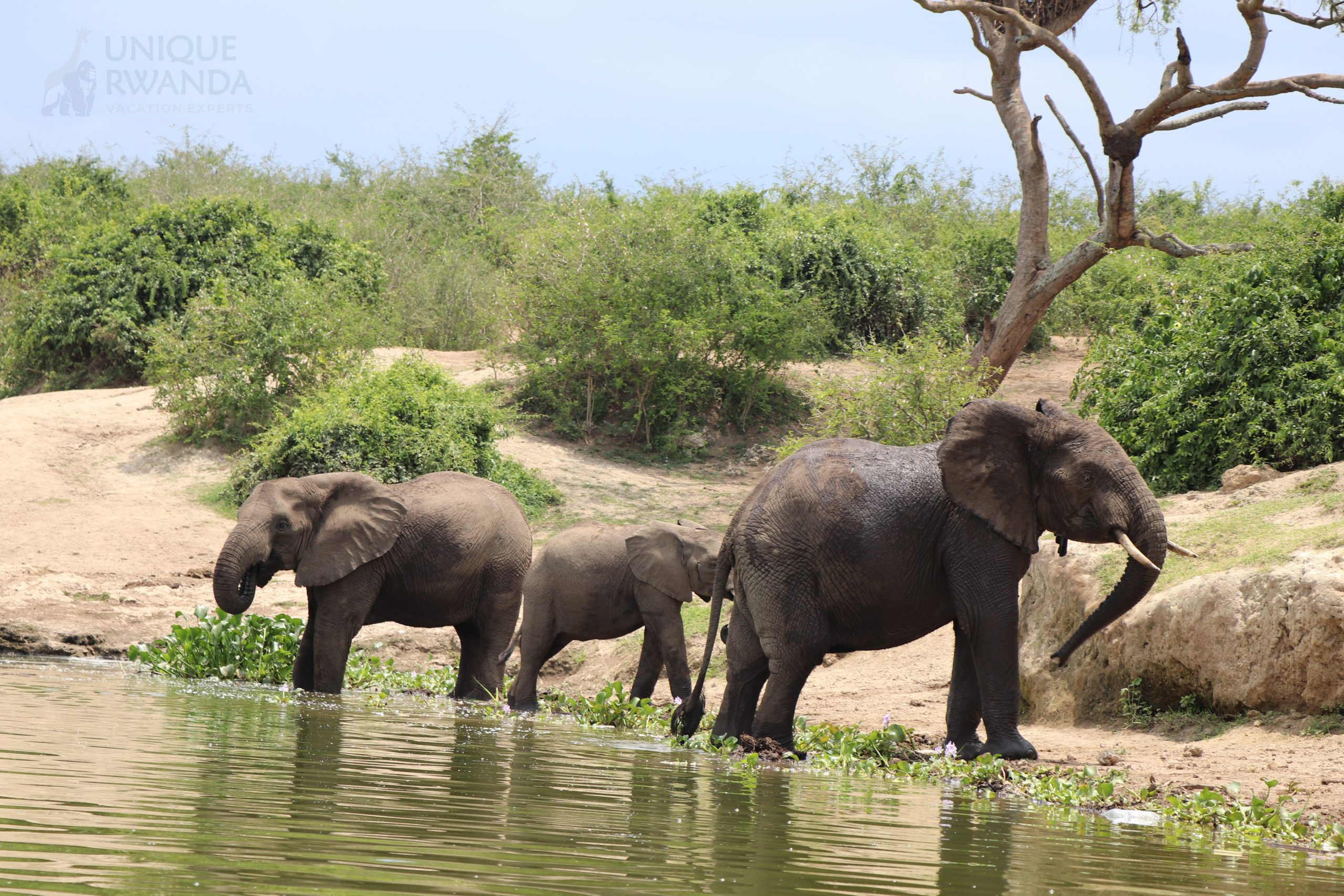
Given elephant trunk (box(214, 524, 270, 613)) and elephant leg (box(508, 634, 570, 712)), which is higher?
elephant trunk (box(214, 524, 270, 613))

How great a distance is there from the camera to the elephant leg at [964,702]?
8711mm

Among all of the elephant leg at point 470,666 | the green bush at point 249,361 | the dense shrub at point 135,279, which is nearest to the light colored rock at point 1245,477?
the elephant leg at point 470,666

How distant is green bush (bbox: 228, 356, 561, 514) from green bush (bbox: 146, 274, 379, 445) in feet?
3.90

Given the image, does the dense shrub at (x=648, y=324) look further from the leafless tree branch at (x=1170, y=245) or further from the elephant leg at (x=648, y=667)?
the elephant leg at (x=648, y=667)

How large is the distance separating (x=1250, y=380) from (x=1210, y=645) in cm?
591

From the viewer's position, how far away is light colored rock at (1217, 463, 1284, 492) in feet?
41.9

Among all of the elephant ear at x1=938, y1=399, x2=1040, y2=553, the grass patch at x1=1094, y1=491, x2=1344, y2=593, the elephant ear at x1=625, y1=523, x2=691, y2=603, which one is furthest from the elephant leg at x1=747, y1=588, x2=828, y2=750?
the elephant ear at x1=625, y1=523, x2=691, y2=603

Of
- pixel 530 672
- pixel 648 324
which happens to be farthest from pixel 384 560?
pixel 648 324

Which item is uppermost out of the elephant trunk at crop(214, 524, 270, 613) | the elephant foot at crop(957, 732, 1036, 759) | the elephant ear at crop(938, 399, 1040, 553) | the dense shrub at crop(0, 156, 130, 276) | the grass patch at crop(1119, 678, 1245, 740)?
the dense shrub at crop(0, 156, 130, 276)

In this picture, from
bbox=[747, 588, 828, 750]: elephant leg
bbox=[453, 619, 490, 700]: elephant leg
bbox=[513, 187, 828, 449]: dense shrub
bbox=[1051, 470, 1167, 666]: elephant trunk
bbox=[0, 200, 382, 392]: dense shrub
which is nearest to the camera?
bbox=[1051, 470, 1167, 666]: elephant trunk

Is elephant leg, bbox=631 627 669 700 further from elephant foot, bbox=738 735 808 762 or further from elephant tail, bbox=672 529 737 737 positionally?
elephant foot, bbox=738 735 808 762

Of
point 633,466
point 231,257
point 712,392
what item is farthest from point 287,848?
point 231,257

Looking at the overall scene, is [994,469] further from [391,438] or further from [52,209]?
[52,209]

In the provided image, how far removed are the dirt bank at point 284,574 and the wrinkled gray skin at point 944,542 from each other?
85cm
